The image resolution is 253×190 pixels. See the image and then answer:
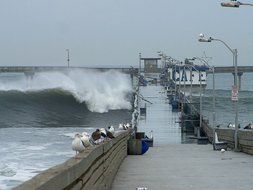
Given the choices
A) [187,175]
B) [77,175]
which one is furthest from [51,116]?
[77,175]

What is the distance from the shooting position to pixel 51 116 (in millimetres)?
73312

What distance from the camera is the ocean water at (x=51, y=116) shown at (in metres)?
29.4

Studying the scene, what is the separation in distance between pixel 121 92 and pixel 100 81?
37.2ft

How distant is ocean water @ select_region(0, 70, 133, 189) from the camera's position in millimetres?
29438

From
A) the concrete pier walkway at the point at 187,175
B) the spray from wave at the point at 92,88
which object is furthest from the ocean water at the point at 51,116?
the concrete pier walkway at the point at 187,175

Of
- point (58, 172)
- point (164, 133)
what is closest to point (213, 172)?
point (58, 172)

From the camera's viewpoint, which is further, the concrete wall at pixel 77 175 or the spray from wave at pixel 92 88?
the spray from wave at pixel 92 88

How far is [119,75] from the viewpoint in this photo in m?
146

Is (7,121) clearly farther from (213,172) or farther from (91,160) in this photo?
(91,160)

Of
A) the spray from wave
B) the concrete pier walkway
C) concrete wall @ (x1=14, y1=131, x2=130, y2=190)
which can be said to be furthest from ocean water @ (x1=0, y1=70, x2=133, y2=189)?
concrete wall @ (x1=14, y1=131, x2=130, y2=190)

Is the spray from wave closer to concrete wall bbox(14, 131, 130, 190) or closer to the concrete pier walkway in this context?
the concrete pier walkway

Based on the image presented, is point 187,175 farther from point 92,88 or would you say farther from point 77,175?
point 92,88

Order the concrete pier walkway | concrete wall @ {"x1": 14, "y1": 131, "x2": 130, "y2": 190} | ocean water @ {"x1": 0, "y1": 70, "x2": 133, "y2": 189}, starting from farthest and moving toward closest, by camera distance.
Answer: ocean water @ {"x1": 0, "y1": 70, "x2": 133, "y2": 189}
the concrete pier walkway
concrete wall @ {"x1": 14, "y1": 131, "x2": 130, "y2": 190}

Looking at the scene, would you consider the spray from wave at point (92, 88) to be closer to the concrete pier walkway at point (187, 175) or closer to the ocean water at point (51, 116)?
the ocean water at point (51, 116)
